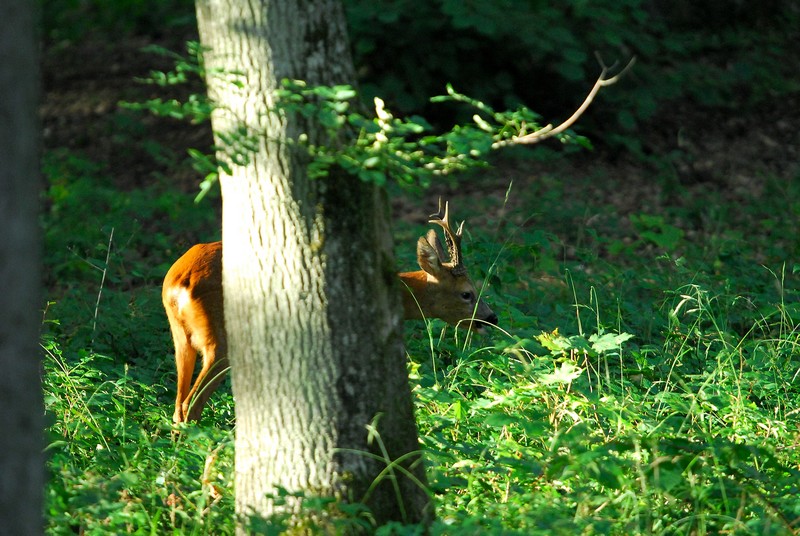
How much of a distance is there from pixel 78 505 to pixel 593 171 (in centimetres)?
849

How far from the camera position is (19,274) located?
2.30 m

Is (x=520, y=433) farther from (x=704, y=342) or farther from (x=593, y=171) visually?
(x=593, y=171)

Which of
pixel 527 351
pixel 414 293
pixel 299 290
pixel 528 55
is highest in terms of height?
pixel 528 55

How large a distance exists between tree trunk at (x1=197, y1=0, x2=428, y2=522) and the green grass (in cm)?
31

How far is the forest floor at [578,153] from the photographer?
10.3 metres

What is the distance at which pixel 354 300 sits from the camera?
3.36 metres

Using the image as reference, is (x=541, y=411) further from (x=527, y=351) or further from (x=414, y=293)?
(x=414, y=293)

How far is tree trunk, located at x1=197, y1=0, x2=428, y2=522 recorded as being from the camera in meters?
3.23

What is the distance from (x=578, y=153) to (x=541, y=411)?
739 centimetres

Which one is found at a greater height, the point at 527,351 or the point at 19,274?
the point at 19,274

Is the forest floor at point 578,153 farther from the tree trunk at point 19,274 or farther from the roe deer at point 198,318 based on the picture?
the tree trunk at point 19,274

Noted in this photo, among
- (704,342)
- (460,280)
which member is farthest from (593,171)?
(704,342)

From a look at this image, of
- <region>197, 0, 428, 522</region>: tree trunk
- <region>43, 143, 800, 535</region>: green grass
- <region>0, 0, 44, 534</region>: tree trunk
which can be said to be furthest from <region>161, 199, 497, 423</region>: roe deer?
<region>0, 0, 44, 534</region>: tree trunk

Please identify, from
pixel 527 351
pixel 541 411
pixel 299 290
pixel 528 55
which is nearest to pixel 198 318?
pixel 527 351
